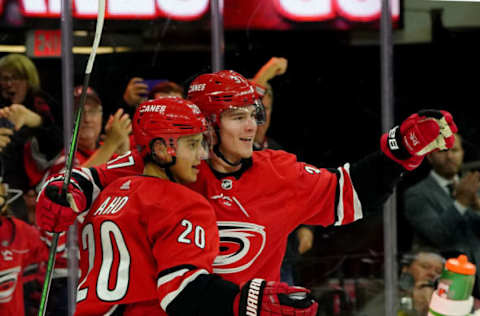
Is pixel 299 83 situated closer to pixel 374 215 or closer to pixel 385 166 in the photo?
pixel 374 215

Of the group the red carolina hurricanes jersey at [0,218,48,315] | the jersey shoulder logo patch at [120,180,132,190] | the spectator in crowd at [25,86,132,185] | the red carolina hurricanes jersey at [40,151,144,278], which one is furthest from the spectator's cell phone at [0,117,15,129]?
the jersey shoulder logo patch at [120,180,132,190]

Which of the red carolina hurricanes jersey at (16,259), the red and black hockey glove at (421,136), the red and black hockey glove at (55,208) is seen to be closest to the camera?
the red and black hockey glove at (55,208)

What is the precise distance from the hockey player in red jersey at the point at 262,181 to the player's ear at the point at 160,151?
33 centimetres

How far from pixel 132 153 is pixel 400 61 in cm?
196

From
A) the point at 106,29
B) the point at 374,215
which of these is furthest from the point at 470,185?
the point at 106,29

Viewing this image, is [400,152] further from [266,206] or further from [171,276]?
[171,276]

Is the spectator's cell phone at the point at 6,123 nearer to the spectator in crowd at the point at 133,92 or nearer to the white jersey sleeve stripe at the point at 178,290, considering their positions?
the spectator in crowd at the point at 133,92

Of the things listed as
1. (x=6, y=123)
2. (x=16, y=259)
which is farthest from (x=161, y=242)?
(x=6, y=123)

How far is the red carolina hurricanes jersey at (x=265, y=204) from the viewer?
2.21 m

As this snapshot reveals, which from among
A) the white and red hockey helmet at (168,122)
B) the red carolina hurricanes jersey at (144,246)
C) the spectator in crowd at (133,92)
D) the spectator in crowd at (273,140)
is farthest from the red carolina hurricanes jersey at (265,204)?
the spectator in crowd at (133,92)

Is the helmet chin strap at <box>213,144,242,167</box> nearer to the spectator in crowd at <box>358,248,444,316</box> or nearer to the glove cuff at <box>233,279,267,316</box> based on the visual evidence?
the glove cuff at <box>233,279,267,316</box>

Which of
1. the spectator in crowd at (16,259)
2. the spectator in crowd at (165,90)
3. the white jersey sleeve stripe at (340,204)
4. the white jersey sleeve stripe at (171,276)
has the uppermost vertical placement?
the spectator in crowd at (165,90)

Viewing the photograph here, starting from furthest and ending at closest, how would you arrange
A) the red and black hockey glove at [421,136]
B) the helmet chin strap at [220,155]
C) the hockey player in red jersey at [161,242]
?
the helmet chin strap at [220,155], the red and black hockey glove at [421,136], the hockey player in red jersey at [161,242]

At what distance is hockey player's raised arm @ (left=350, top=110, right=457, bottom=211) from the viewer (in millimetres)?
2143
